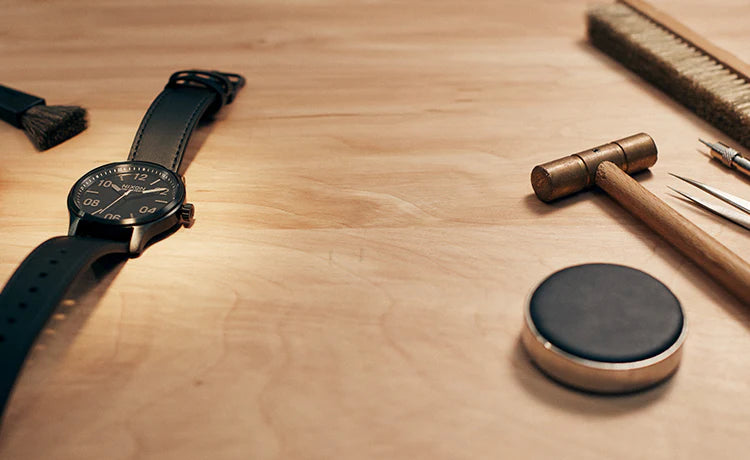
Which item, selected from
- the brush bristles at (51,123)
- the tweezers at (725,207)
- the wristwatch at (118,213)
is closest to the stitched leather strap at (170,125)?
the wristwatch at (118,213)

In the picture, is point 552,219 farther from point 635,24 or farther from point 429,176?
point 635,24

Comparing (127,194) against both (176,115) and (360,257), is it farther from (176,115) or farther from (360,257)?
(360,257)

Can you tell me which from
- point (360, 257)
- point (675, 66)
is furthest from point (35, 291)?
point (675, 66)

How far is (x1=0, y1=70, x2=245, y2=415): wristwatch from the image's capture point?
2.06 ft

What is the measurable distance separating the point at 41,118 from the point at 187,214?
0.34 m

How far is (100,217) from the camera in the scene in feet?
2.53

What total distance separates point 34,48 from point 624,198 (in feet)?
3.49

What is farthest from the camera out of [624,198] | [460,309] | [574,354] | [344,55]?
[344,55]

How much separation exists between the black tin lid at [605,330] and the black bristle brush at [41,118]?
70 cm

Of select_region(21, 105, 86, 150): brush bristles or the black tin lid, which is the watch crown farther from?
the black tin lid

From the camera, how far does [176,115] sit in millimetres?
950

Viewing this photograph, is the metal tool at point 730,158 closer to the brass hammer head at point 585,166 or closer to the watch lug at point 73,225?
the brass hammer head at point 585,166

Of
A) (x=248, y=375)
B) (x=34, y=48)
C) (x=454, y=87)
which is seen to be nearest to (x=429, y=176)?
(x=454, y=87)

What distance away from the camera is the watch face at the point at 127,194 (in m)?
0.78
